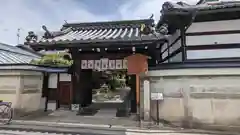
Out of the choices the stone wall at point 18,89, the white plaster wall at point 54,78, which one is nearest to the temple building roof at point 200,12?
the white plaster wall at point 54,78

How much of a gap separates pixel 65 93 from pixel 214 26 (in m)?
9.13

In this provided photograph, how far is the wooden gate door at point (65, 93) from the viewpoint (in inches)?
488

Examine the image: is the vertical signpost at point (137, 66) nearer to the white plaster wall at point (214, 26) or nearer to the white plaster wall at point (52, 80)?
the white plaster wall at point (214, 26)

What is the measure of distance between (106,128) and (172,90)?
3.11 meters

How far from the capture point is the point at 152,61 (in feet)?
36.2

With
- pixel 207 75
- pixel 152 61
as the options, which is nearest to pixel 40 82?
pixel 152 61

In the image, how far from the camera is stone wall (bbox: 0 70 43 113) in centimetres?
1020

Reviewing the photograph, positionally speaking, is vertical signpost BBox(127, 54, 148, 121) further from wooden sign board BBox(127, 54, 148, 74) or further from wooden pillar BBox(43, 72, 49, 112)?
wooden pillar BBox(43, 72, 49, 112)

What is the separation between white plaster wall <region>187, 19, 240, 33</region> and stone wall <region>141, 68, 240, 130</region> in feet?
7.04

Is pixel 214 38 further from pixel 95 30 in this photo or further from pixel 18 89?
pixel 18 89

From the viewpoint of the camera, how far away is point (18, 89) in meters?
10.2

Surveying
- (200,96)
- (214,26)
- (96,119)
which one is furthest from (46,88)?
(214,26)

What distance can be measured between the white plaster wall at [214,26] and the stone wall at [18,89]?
8601mm

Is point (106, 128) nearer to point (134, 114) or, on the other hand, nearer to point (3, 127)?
point (134, 114)
